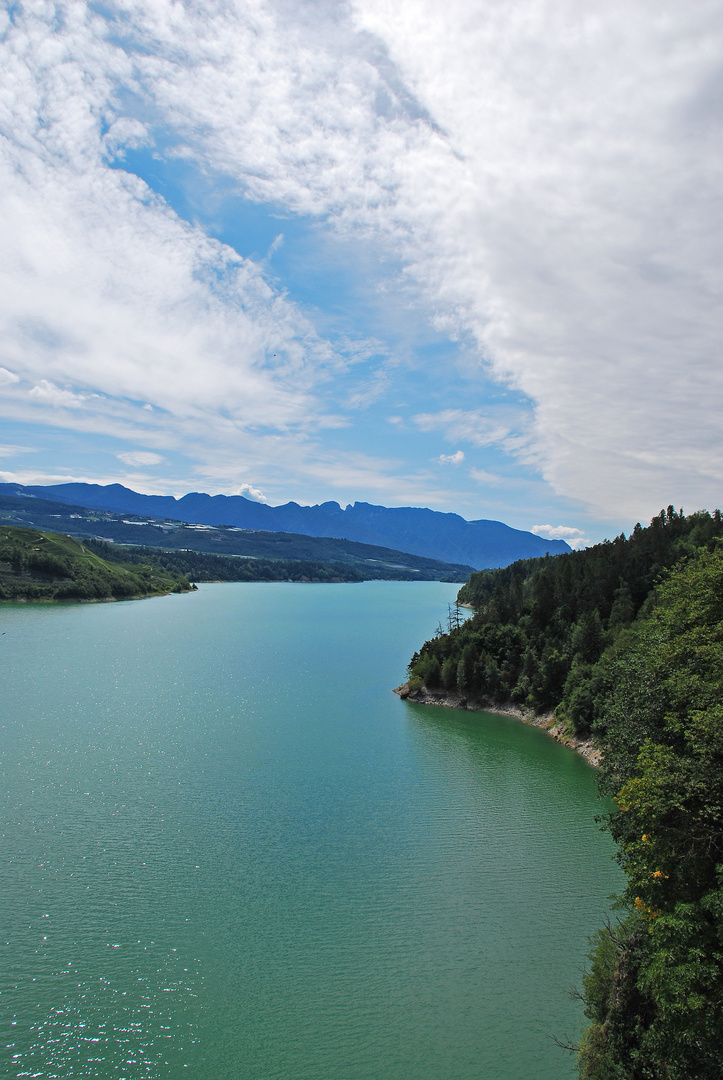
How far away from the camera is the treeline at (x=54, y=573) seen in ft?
430

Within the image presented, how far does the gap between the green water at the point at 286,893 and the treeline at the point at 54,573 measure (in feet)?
298

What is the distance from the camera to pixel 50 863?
80.1 feet

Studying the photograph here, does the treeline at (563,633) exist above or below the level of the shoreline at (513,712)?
above

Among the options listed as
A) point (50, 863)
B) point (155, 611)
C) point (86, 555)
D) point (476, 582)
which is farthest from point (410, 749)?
point (86, 555)

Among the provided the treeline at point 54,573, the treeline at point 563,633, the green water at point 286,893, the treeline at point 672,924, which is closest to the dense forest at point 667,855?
the treeline at point 672,924

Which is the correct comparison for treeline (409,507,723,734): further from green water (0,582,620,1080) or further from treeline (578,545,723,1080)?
treeline (578,545,723,1080)

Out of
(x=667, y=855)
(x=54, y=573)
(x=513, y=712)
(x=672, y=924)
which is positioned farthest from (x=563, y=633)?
(x=54, y=573)

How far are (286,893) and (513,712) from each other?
37274mm

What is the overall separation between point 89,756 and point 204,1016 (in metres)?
24.5

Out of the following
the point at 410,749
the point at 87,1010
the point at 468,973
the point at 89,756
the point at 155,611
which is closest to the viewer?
the point at 87,1010

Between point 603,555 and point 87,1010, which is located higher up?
point 603,555

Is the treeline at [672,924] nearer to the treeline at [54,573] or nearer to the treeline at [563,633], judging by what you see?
the treeline at [563,633]

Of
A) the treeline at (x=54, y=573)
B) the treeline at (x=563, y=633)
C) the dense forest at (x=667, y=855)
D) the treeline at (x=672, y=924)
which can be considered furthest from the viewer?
the treeline at (x=54, y=573)

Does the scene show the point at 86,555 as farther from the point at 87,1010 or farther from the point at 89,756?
the point at 87,1010
